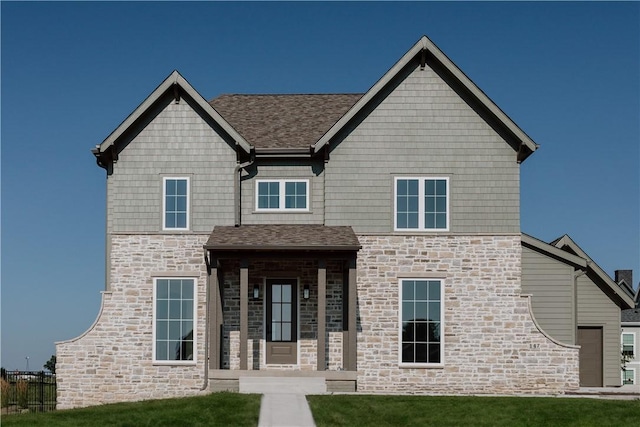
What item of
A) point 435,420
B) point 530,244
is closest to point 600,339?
point 530,244

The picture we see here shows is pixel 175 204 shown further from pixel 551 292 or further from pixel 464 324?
pixel 551 292

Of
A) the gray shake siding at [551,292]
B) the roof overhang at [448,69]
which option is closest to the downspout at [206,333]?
the roof overhang at [448,69]

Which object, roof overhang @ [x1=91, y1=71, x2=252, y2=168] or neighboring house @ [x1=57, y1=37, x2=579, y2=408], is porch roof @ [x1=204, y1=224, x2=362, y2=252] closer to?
neighboring house @ [x1=57, y1=37, x2=579, y2=408]

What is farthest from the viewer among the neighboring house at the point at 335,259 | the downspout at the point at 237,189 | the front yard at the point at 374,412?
the downspout at the point at 237,189

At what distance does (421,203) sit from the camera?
938 inches

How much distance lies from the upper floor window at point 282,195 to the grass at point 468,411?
5.96 meters

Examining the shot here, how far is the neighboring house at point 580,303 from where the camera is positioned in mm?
25312

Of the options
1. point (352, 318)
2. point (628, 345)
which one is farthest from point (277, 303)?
point (628, 345)

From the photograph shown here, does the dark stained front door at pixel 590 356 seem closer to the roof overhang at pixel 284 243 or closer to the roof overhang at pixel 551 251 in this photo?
the roof overhang at pixel 551 251

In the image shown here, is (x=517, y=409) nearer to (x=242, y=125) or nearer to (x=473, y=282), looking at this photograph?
(x=473, y=282)

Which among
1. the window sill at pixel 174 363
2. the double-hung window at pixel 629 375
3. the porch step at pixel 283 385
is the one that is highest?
the window sill at pixel 174 363

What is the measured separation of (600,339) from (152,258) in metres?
14.1

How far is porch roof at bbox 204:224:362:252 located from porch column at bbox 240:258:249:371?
0.57 metres

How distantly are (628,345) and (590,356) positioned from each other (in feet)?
33.7
